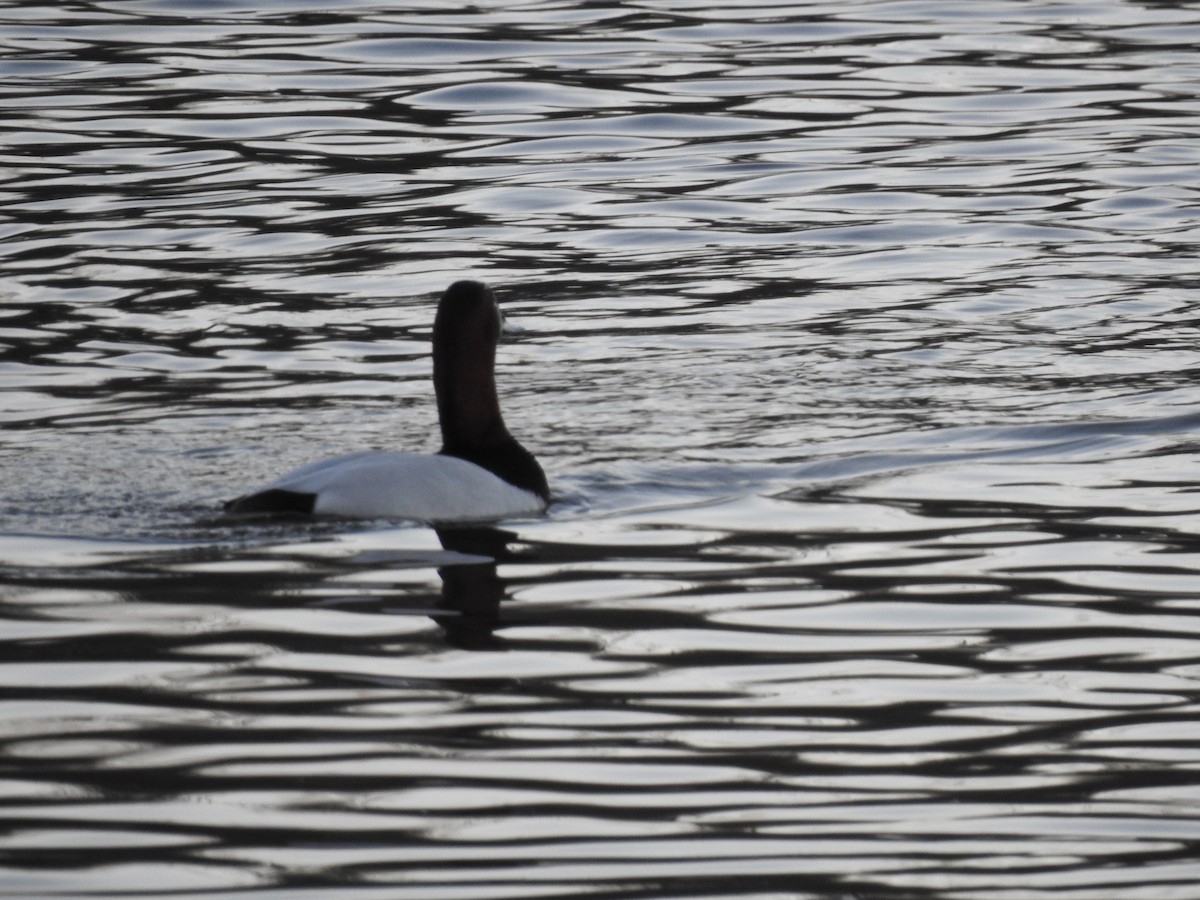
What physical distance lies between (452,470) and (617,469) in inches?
38.2

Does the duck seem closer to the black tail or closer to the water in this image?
the black tail

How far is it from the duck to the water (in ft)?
0.41

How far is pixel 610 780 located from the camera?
524 centimetres

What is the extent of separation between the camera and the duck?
7.99m

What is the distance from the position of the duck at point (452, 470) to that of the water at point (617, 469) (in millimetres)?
126

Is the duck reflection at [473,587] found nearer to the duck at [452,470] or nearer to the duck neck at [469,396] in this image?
the duck at [452,470]

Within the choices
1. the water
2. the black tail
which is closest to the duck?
the black tail

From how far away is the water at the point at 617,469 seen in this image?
5.01 metres

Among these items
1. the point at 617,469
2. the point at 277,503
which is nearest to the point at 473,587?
the point at 277,503

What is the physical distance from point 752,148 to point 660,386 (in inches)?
280

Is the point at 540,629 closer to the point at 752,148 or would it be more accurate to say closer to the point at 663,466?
the point at 663,466

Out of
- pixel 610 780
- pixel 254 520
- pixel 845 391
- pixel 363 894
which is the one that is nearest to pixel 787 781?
pixel 610 780

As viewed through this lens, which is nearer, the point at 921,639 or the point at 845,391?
the point at 921,639

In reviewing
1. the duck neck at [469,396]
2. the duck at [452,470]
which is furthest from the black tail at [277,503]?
the duck neck at [469,396]
